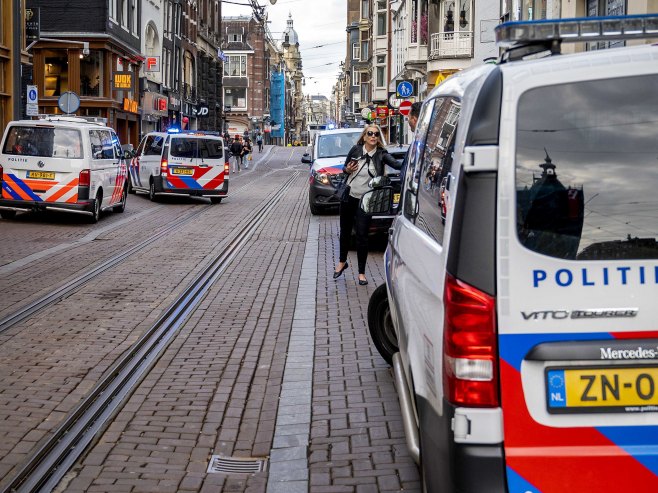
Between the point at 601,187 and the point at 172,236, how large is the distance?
13901 millimetres

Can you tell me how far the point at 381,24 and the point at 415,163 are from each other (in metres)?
77.5

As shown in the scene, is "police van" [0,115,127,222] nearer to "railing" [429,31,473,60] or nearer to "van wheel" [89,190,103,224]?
"van wheel" [89,190,103,224]

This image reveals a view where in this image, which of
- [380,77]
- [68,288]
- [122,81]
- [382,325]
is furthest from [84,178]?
[380,77]

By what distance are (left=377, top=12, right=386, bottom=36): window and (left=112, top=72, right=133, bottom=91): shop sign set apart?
40019 mm

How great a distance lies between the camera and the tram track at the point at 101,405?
475 cm

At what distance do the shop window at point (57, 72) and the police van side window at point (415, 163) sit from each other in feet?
128

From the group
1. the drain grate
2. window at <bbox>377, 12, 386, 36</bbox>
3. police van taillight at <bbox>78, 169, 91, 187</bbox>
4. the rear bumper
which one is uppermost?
window at <bbox>377, 12, 386, 36</bbox>

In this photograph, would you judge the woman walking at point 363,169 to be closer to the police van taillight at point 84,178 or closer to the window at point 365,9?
the police van taillight at point 84,178

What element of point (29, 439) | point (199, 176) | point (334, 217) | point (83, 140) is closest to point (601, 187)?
point (29, 439)

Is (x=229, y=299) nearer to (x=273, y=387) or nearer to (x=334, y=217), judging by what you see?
(x=273, y=387)

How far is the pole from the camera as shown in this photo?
1235 inches

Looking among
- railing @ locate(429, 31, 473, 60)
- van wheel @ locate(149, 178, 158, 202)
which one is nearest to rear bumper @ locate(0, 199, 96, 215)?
van wheel @ locate(149, 178, 158, 202)

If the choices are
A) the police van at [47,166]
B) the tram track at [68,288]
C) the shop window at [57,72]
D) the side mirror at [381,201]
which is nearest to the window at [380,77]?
the shop window at [57,72]

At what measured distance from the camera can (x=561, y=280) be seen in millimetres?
3141
